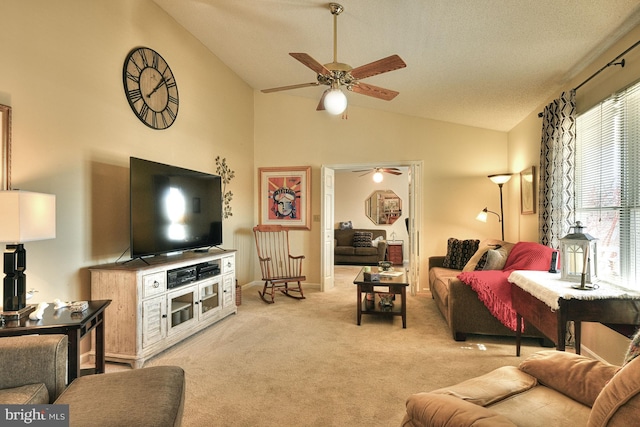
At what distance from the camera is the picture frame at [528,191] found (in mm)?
3903

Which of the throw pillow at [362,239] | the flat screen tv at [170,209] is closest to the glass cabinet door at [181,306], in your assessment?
the flat screen tv at [170,209]

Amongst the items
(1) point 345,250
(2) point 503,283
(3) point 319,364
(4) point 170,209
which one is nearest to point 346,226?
(1) point 345,250

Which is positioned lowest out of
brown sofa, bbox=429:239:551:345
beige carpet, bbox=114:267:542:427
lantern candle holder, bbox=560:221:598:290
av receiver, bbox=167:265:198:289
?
beige carpet, bbox=114:267:542:427

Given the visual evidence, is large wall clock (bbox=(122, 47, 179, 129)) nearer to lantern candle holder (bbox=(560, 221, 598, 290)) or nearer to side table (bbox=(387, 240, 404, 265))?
lantern candle holder (bbox=(560, 221, 598, 290))

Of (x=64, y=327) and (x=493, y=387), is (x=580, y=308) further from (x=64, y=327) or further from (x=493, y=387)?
(x=64, y=327)

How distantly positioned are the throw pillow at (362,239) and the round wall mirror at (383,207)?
104cm

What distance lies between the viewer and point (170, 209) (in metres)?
3.20

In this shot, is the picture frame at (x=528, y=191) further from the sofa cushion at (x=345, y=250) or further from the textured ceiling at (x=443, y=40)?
the sofa cushion at (x=345, y=250)

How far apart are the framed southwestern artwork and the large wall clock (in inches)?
84.6

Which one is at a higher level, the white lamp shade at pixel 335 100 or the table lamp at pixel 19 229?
the white lamp shade at pixel 335 100

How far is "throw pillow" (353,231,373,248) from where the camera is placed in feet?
26.4

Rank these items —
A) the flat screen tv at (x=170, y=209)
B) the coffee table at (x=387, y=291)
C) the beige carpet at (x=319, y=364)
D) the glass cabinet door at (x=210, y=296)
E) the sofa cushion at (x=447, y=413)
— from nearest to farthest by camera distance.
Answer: the sofa cushion at (x=447, y=413) < the beige carpet at (x=319, y=364) < the flat screen tv at (x=170, y=209) < the glass cabinet door at (x=210, y=296) < the coffee table at (x=387, y=291)

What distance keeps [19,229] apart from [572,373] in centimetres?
267

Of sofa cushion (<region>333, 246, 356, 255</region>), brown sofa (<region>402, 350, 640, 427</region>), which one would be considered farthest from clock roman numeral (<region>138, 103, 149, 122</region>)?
sofa cushion (<region>333, 246, 356, 255</region>)
